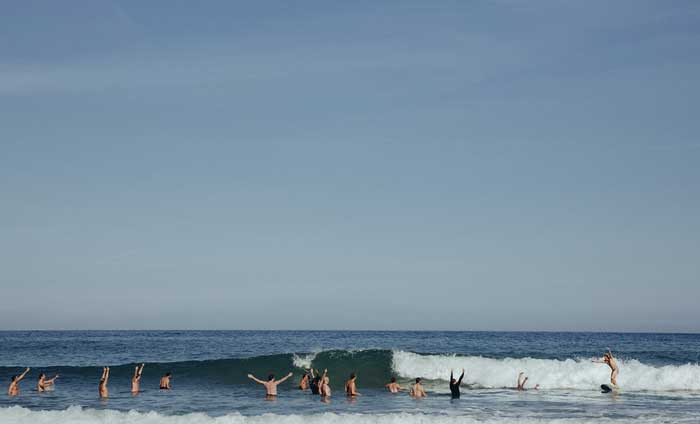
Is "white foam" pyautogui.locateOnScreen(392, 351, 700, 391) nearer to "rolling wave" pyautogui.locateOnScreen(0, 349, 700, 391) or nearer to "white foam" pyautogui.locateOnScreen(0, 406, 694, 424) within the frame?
"rolling wave" pyautogui.locateOnScreen(0, 349, 700, 391)

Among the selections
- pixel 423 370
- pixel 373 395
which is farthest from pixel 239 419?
pixel 423 370

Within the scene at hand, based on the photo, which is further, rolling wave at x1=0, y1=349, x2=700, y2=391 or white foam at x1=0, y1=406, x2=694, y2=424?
rolling wave at x1=0, y1=349, x2=700, y2=391

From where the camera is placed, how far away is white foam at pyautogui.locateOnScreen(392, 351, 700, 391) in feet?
117

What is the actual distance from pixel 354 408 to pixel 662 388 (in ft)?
55.2

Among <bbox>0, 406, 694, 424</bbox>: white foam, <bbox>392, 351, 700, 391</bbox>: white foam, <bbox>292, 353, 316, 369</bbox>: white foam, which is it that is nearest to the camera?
<bbox>0, 406, 694, 424</bbox>: white foam

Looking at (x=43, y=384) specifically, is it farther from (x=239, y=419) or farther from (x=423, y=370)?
(x=423, y=370)

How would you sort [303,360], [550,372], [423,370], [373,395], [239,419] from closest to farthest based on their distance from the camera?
[239,419]
[373,395]
[550,372]
[423,370]
[303,360]

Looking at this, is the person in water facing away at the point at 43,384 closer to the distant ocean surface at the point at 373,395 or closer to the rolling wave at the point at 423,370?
the distant ocean surface at the point at 373,395

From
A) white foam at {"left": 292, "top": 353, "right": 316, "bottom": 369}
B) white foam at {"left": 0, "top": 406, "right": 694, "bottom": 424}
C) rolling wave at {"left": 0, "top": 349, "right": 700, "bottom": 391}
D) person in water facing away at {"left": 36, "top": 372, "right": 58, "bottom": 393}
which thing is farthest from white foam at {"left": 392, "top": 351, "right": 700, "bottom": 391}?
person in water facing away at {"left": 36, "top": 372, "right": 58, "bottom": 393}

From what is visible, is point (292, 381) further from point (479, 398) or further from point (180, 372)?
point (479, 398)

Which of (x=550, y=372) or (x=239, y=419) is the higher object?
(x=550, y=372)

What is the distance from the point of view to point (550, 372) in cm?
3738

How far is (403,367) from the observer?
39719 millimetres

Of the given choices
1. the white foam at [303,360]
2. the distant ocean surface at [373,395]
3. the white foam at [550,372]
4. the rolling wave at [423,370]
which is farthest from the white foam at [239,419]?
the white foam at [303,360]
